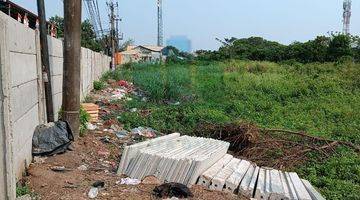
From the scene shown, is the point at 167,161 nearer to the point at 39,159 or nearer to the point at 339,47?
the point at 39,159

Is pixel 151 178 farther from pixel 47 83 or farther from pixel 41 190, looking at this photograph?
pixel 47 83

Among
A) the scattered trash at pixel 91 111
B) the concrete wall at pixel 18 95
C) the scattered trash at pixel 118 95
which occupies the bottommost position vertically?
the scattered trash at pixel 118 95

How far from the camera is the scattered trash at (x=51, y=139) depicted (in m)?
4.89

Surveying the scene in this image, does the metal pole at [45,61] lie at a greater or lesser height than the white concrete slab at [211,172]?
greater

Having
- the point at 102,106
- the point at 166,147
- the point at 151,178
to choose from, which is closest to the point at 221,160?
the point at 166,147

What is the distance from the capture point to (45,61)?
5.43 m

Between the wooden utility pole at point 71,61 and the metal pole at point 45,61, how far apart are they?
243 mm

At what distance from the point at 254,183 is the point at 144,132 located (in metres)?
3.50

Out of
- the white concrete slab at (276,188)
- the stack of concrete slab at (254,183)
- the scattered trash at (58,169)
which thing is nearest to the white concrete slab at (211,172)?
the stack of concrete slab at (254,183)

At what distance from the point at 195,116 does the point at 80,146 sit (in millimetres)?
3763

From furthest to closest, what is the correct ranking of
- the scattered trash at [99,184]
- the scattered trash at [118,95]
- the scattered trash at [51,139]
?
the scattered trash at [118,95], the scattered trash at [51,139], the scattered trash at [99,184]

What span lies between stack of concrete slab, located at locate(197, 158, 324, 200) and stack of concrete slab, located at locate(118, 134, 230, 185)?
0.13 meters

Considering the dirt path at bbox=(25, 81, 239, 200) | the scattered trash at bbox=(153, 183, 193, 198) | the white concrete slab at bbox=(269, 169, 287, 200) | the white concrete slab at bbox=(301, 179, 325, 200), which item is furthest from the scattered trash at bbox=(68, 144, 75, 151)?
the white concrete slab at bbox=(301, 179, 325, 200)

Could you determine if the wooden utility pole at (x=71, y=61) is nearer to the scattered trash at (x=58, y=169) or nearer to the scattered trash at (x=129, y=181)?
the scattered trash at (x=58, y=169)
